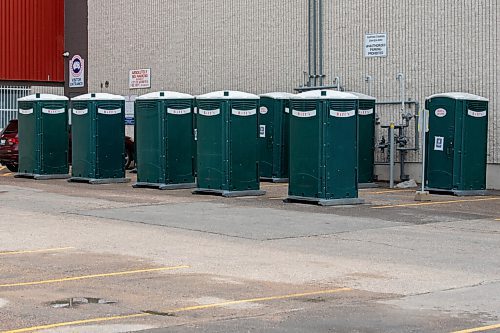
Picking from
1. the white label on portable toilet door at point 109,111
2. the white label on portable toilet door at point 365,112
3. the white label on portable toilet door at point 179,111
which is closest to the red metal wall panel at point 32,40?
the white label on portable toilet door at point 109,111

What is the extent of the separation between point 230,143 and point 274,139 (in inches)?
191

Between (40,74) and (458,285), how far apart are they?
30.6 metres

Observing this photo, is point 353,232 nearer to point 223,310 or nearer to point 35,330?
point 223,310

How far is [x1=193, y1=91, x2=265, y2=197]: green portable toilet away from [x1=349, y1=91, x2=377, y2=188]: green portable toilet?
3636mm

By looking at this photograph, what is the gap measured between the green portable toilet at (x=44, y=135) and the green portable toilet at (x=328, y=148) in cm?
933

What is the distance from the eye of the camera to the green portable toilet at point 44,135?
2770 centimetres

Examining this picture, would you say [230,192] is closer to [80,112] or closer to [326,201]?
[326,201]

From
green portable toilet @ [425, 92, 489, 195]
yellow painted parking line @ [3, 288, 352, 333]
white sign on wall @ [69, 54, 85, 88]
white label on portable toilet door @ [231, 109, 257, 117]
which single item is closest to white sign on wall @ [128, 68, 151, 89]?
white sign on wall @ [69, 54, 85, 88]

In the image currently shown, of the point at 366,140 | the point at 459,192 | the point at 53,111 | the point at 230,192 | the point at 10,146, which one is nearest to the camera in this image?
the point at 230,192

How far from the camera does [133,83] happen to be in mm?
36000

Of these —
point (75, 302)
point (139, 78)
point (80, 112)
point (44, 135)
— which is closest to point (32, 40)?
point (139, 78)

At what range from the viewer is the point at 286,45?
30.3 meters

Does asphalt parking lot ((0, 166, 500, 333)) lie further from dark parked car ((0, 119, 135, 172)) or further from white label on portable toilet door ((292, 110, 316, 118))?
dark parked car ((0, 119, 135, 172))

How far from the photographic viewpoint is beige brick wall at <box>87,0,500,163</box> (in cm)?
2566
